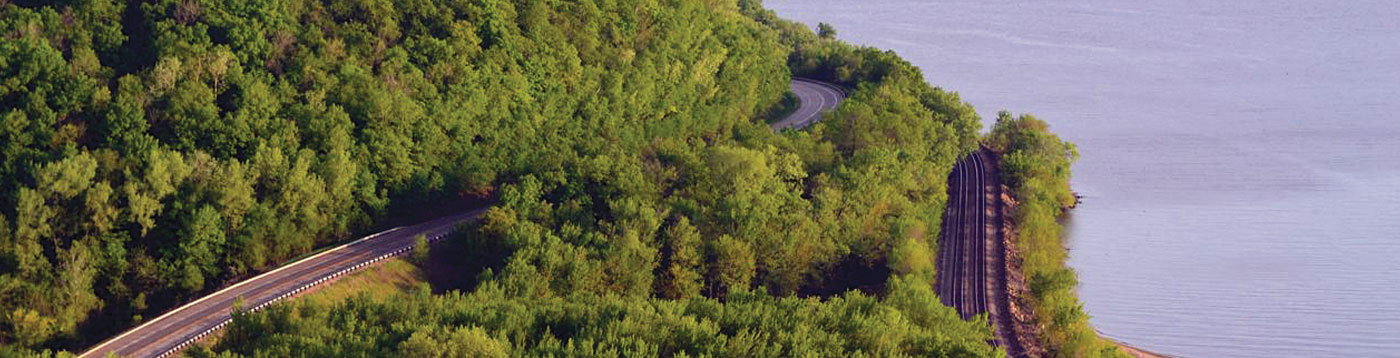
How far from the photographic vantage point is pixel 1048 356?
53281 mm

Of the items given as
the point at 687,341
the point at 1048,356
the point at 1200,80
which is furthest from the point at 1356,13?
the point at 687,341

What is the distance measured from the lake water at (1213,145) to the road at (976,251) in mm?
4674

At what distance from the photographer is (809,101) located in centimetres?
9181

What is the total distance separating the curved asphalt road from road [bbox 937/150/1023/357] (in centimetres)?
2284

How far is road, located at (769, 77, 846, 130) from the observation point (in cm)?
8419

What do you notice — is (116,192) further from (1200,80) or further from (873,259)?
(1200,80)

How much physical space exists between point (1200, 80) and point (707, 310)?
7939 centimetres

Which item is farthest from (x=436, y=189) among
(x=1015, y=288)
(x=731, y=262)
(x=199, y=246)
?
(x=1015, y=288)

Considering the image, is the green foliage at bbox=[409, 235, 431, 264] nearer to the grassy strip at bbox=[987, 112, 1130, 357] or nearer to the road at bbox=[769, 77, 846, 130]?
the grassy strip at bbox=[987, 112, 1130, 357]

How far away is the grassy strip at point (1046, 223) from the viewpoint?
173 feet

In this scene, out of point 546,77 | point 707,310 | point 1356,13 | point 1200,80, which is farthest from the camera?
point 1356,13

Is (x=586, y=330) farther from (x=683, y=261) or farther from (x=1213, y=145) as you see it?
(x=1213, y=145)

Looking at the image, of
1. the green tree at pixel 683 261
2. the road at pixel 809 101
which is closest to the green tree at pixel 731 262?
the green tree at pixel 683 261

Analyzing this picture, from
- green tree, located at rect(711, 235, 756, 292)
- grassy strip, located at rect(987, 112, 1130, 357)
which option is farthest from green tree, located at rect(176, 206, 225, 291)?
grassy strip, located at rect(987, 112, 1130, 357)
